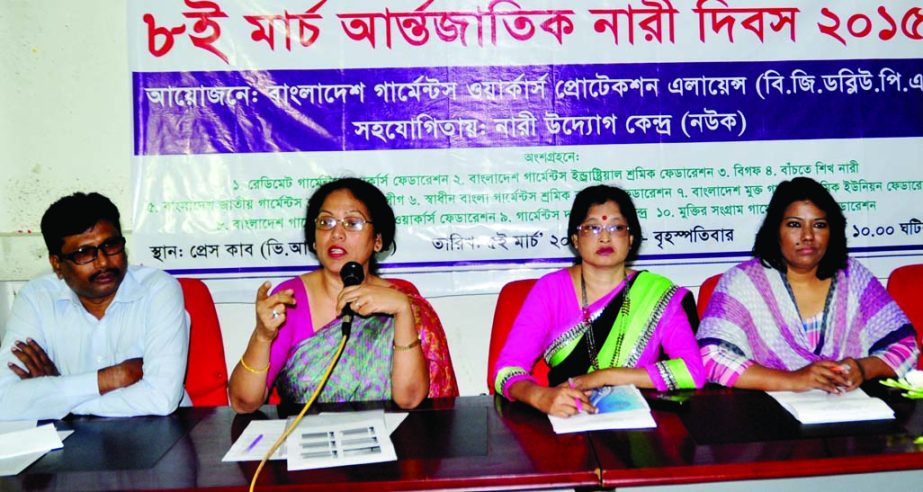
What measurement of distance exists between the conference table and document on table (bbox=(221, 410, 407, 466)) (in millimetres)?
29

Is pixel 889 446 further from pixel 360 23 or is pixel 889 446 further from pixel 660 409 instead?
pixel 360 23

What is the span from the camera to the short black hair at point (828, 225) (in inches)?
107

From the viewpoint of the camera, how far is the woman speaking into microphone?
2.28m

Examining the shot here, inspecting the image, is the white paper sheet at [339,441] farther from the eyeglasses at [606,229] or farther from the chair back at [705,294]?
the chair back at [705,294]

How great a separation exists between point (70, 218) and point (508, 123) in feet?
5.80

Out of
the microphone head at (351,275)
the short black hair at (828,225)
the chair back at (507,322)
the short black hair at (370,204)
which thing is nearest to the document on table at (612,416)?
the microphone head at (351,275)

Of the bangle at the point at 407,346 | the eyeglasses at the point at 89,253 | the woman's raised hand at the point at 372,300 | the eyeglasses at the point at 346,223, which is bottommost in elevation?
the bangle at the point at 407,346

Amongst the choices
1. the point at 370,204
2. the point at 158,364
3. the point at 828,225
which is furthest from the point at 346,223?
the point at 828,225

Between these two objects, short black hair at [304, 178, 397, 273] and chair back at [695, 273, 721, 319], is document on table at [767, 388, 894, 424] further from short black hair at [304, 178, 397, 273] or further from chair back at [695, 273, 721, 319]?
short black hair at [304, 178, 397, 273]

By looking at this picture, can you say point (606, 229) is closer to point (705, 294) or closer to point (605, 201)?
point (605, 201)

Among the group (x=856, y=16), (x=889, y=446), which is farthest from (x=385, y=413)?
(x=856, y=16)

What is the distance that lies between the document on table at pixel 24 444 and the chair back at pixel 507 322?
1.37 meters

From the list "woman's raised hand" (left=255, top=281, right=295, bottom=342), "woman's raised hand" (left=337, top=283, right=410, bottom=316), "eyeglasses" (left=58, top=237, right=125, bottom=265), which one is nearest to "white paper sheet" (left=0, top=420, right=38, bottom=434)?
"eyeglasses" (left=58, top=237, right=125, bottom=265)

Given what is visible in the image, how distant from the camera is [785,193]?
279 cm
